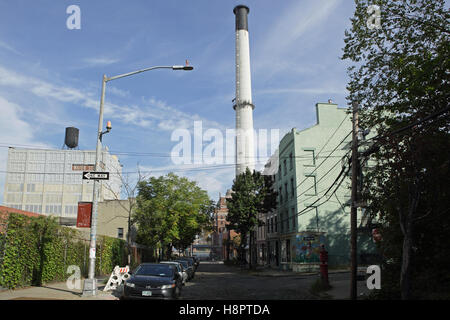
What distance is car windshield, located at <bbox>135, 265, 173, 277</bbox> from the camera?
1438cm

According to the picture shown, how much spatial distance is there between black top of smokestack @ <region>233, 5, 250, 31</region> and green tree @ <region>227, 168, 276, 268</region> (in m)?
31.6

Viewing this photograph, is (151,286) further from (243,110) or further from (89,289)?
(243,110)

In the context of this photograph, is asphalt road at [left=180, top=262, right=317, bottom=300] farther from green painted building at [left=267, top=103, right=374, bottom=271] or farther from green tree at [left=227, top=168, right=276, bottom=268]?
green tree at [left=227, top=168, right=276, bottom=268]

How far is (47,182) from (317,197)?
87830mm

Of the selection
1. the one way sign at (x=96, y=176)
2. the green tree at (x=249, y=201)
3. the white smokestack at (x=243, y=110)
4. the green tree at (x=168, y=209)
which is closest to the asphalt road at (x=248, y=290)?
the one way sign at (x=96, y=176)

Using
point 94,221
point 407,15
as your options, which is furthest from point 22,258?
point 407,15

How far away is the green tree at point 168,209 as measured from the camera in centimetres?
3544

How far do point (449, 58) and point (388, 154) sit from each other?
433 cm

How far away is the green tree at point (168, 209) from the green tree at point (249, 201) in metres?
3.82

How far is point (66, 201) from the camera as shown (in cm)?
10262

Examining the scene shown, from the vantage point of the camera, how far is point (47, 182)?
341ft

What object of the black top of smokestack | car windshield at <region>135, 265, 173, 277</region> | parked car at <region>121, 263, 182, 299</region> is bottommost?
parked car at <region>121, 263, 182, 299</region>

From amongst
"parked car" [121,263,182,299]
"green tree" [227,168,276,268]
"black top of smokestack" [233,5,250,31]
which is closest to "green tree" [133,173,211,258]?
"green tree" [227,168,276,268]

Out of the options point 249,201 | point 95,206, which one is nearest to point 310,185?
point 249,201
